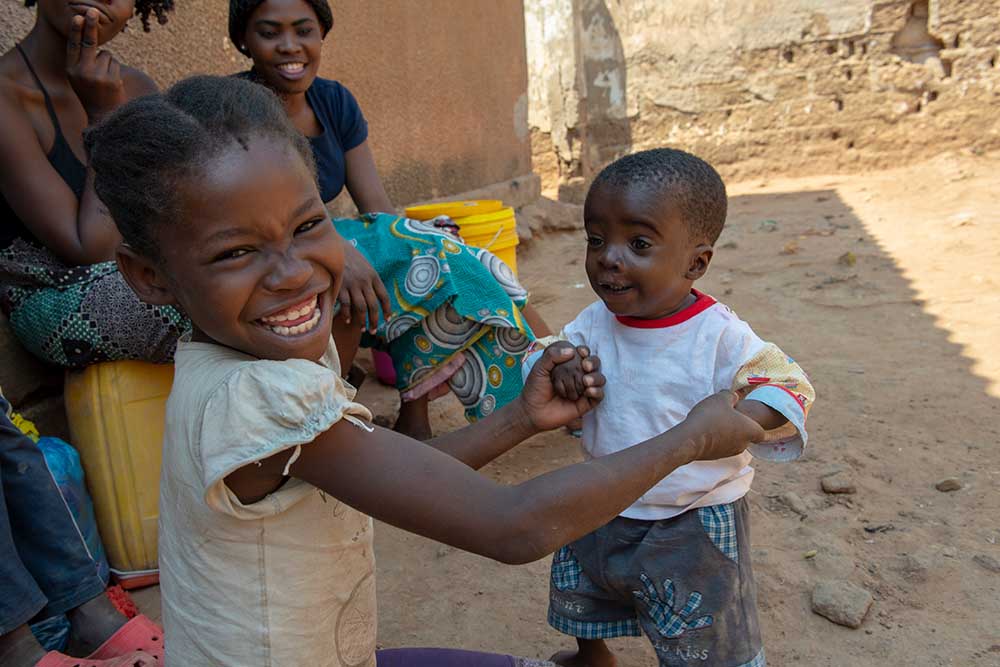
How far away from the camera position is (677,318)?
163cm

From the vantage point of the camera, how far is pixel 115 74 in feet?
7.42

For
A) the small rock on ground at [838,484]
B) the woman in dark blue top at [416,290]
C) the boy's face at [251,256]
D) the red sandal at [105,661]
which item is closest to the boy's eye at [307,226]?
the boy's face at [251,256]

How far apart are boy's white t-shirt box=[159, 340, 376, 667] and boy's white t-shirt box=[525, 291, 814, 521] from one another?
2.00 feet

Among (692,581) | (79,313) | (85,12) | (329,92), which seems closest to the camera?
(692,581)

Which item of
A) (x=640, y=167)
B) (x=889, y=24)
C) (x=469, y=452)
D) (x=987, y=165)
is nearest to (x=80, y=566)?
(x=469, y=452)

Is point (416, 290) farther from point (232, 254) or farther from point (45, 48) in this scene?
point (232, 254)

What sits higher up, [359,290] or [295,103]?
[295,103]

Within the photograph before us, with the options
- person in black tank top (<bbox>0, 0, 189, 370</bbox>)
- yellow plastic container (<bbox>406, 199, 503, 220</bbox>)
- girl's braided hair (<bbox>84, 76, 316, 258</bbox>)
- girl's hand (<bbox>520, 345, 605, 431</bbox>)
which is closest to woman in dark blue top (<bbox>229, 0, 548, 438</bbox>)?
person in black tank top (<bbox>0, 0, 189, 370</bbox>)

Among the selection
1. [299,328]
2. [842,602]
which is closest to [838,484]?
[842,602]

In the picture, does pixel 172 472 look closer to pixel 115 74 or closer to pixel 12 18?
pixel 115 74

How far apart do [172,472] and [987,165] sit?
9624mm

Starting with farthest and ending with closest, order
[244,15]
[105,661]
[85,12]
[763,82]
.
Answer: [763,82]
[244,15]
[85,12]
[105,661]

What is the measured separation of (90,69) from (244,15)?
0.65m

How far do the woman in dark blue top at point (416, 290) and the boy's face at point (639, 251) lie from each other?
1090 millimetres
